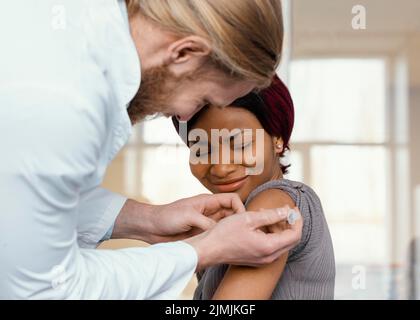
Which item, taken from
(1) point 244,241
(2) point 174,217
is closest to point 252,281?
(1) point 244,241

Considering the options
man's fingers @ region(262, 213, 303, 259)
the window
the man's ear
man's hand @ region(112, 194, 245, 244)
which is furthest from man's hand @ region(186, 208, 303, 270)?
the window

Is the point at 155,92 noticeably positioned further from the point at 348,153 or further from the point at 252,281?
the point at 348,153

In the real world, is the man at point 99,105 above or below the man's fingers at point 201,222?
above

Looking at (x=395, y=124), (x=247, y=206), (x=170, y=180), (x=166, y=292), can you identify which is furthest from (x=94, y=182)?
(x=395, y=124)

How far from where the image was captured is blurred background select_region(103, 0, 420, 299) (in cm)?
315

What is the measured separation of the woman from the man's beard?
0.16 m

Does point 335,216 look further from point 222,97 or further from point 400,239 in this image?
point 222,97

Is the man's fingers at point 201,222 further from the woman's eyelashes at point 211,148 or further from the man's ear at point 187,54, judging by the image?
the man's ear at point 187,54

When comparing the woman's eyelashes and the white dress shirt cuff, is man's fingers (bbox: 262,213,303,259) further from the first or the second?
the woman's eyelashes

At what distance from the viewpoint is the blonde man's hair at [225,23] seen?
89cm

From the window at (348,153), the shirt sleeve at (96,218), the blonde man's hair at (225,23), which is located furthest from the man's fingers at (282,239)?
the window at (348,153)

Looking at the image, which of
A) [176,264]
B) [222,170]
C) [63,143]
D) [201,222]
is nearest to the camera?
[63,143]

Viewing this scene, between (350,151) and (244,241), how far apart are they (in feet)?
8.19

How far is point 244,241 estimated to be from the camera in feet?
3.04
